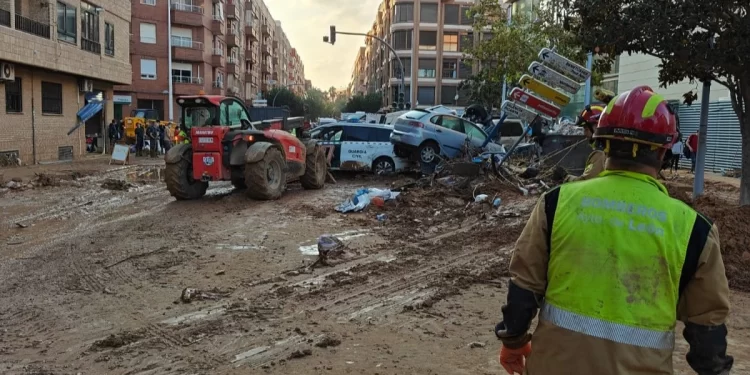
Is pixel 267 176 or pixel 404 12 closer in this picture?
pixel 267 176

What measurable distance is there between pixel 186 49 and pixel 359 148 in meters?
36.9

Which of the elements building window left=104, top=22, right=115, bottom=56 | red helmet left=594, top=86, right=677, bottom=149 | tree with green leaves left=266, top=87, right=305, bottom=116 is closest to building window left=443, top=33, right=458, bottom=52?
tree with green leaves left=266, top=87, right=305, bottom=116

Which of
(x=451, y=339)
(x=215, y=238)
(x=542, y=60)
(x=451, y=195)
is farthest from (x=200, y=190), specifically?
(x=451, y=339)

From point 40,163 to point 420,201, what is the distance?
1782cm

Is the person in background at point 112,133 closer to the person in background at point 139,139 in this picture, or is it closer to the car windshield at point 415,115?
the person in background at point 139,139

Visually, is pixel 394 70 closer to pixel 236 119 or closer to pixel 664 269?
pixel 236 119

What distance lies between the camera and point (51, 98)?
2461 centimetres

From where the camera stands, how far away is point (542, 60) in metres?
11.7

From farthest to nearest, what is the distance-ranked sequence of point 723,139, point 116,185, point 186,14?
point 186,14 < point 723,139 < point 116,185

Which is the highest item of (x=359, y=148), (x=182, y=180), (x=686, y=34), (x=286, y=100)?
(x=286, y=100)

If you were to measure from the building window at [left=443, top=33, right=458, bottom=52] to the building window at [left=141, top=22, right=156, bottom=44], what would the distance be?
105ft

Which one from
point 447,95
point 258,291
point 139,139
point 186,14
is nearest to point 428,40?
point 447,95

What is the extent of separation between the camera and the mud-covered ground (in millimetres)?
4492

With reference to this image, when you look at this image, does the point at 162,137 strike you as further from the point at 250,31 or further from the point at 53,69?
the point at 250,31
